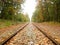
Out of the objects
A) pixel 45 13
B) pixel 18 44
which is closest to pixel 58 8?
pixel 45 13

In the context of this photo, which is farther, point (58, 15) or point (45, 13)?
point (45, 13)

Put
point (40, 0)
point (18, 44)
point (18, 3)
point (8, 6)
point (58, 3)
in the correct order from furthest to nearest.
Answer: point (40, 0) → point (18, 3) → point (8, 6) → point (58, 3) → point (18, 44)

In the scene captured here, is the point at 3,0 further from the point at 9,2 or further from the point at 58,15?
the point at 58,15

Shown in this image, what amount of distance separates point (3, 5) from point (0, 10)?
1445 millimetres

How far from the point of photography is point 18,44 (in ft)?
21.9

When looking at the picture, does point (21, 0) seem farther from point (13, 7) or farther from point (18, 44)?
point (18, 44)

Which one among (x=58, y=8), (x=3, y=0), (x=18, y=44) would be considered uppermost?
(x=3, y=0)

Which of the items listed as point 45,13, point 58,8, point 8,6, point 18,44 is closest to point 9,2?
point 8,6

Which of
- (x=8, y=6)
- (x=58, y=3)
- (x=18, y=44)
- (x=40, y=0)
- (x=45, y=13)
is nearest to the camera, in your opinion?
(x=18, y=44)

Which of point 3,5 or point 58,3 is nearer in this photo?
point 58,3

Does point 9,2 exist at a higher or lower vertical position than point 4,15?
higher

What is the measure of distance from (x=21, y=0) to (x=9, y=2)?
5155 millimetres

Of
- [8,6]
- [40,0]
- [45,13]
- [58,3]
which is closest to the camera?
[58,3]

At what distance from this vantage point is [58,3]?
103 ft
